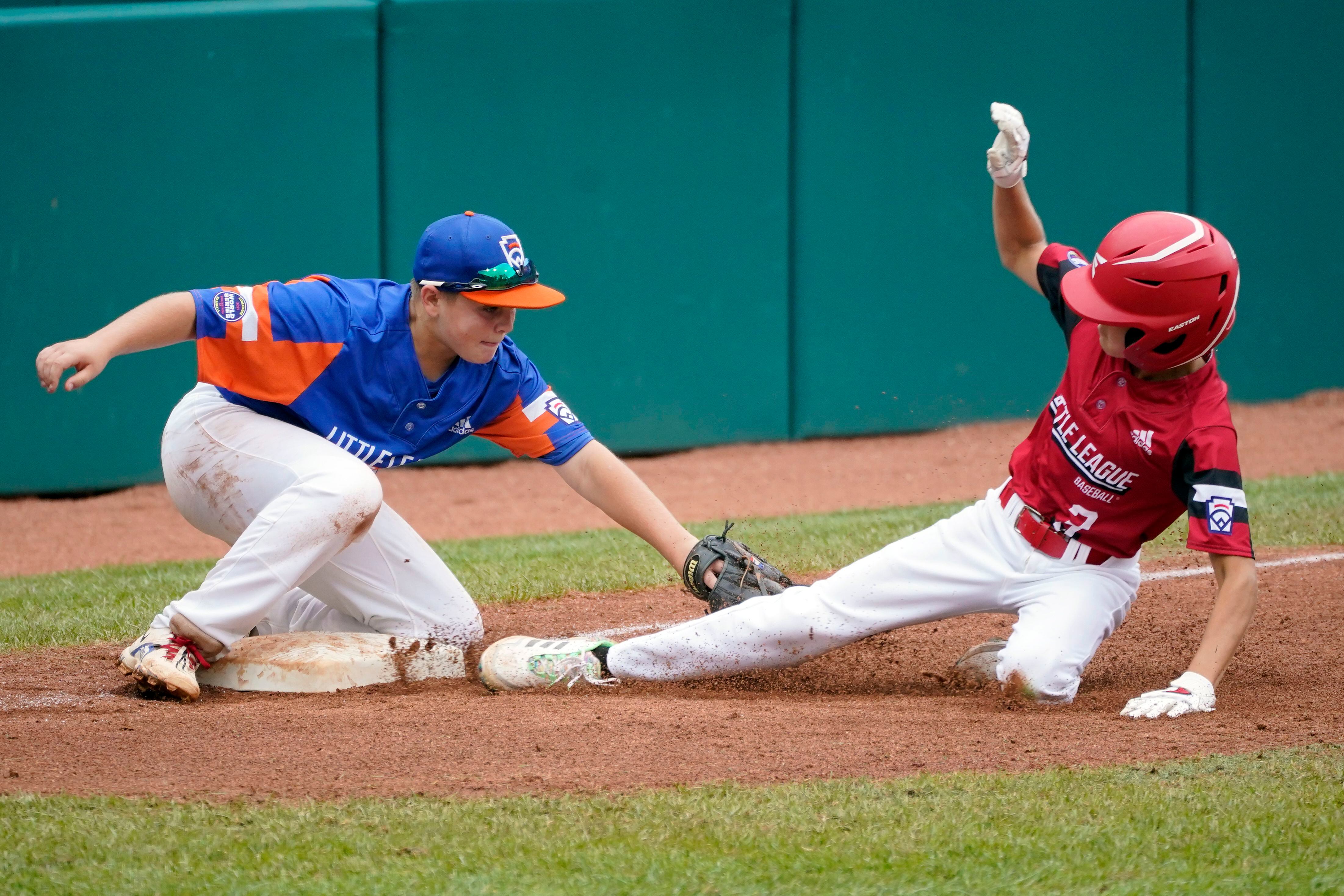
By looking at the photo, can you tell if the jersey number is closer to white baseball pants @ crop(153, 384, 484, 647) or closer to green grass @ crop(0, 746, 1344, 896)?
green grass @ crop(0, 746, 1344, 896)

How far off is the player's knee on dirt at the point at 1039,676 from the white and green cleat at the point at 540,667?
107 centimetres

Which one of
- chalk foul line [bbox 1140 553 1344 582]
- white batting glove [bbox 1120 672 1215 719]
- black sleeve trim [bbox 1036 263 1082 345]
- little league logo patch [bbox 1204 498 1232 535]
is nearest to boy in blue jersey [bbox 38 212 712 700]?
black sleeve trim [bbox 1036 263 1082 345]

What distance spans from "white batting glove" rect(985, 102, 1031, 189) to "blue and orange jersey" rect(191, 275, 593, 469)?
4.53ft

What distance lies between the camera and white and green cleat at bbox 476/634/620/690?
4.02m

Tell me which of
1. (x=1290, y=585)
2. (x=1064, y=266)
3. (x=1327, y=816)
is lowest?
(x=1290, y=585)

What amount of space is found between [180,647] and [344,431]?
734 millimetres

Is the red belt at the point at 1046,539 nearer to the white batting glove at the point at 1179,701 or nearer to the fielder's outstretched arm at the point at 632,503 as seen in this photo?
the white batting glove at the point at 1179,701

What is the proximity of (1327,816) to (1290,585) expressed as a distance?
2558 mm

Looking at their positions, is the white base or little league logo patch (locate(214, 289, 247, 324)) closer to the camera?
little league logo patch (locate(214, 289, 247, 324))

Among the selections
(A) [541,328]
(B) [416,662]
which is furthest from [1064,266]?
(A) [541,328]

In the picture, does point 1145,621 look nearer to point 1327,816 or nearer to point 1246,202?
point 1327,816

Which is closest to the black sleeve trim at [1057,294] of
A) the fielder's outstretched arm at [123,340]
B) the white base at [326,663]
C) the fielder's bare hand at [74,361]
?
the white base at [326,663]

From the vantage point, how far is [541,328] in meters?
8.81

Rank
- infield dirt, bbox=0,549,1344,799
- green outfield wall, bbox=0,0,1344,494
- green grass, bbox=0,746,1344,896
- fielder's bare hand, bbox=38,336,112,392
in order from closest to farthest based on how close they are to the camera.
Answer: green grass, bbox=0,746,1344,896, infield dirt, bbox=0,549,1344,799, fielder's bare hand, bbox=38,336,112,392, green outfield wall, bbox=0,0,1344,494
